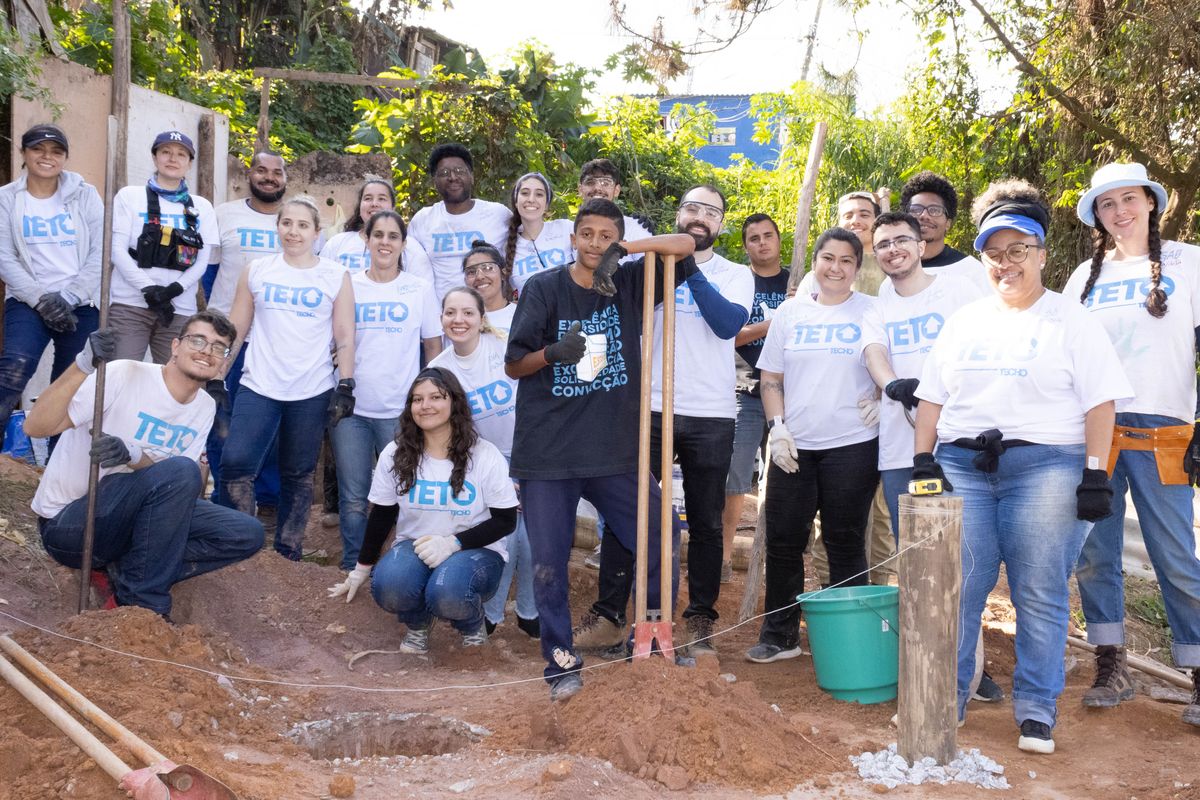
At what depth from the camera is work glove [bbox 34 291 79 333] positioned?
564 centimetres

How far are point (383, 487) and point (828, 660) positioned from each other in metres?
2.14

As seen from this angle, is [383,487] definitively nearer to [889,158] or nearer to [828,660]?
[828,660]

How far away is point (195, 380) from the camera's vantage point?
5008 millimetres

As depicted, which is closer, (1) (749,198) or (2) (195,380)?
(2) (195,380)

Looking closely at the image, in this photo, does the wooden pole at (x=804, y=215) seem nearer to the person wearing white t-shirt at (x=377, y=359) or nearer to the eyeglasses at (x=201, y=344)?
the person wearing white t-shirt at (x=377, y=359)

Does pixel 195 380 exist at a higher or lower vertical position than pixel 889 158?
lower

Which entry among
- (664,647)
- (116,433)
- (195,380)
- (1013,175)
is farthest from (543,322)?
(1013,175)

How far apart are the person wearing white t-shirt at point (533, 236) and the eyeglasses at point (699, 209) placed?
1100 millimetres

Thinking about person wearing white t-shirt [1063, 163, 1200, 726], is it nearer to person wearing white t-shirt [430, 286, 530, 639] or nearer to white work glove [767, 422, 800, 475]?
white work glove [767, 422, 800, 475]

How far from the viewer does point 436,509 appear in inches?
205

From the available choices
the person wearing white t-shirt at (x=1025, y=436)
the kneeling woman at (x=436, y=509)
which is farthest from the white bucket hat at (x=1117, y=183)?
the kneeling woman at (x=436, y=509)

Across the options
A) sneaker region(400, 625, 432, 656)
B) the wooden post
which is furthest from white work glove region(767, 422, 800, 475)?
sneaker region(400, 625, 432, 656)

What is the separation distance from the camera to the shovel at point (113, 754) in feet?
10.2

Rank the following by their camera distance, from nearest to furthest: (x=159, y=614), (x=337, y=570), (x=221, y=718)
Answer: (x=221, y=718)
(x=159, y=614)
(x=337, y=570)
